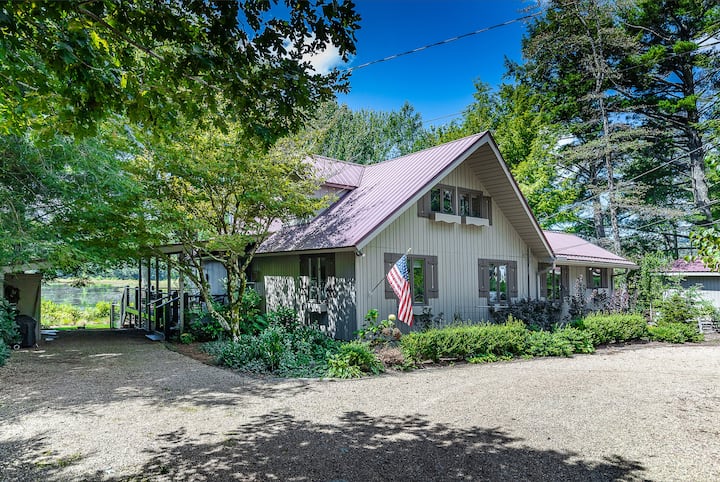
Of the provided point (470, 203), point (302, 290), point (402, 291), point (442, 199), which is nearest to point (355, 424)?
point (402, 291)

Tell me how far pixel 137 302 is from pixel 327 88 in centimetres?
1539

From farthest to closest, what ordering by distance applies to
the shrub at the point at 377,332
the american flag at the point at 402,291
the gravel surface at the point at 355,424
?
1. the shrub at the point at 377,332
2. the american flag at the point at 402,291
3. the gravel surface at the point at 355,424

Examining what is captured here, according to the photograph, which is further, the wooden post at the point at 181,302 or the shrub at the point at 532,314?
the shrub at the point at 532,314

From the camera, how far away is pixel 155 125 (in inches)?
180

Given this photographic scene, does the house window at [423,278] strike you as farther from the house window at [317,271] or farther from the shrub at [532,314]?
the shrub at [532,314]

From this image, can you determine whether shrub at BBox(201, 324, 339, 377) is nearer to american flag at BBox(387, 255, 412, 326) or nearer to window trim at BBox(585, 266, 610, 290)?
american flag at BBox(387, 255, 412, 326)

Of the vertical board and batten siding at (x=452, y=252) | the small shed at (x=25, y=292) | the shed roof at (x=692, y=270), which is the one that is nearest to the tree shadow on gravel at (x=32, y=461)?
the vertical board and batten siding at (x=452, y=252)

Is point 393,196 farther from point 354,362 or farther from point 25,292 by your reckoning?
point 25,292

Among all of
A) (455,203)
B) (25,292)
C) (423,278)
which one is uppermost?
(455,203)

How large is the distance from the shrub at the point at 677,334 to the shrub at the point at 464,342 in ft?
21.6

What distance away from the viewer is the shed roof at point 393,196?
1229cm

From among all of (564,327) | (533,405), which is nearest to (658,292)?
(564,327)

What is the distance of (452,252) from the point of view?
47.1 ft

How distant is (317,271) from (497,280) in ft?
19.6
